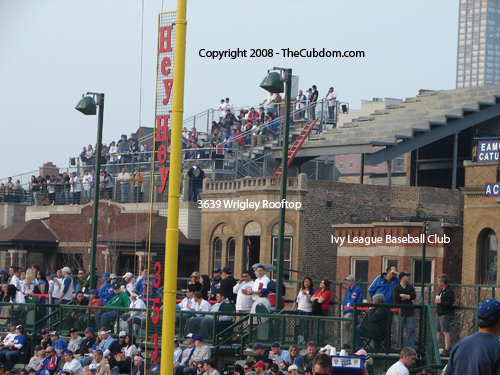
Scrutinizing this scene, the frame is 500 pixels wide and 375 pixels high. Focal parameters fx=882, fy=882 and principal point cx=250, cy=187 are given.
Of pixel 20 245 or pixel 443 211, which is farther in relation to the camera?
pixel 20 245

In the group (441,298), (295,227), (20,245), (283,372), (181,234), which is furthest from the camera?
(20,245)

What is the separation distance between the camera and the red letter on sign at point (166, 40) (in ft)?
33.8

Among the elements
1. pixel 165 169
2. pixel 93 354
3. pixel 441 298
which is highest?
pixel 165 169

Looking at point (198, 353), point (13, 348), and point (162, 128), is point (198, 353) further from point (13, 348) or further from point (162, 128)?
point (162, 128)

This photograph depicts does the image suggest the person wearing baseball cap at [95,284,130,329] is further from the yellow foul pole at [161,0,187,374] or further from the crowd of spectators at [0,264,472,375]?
the yellow foul pole at [161,0,187,374]

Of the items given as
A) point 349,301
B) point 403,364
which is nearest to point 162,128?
point 403,364

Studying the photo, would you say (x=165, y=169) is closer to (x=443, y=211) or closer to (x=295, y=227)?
(x=295, y=227)

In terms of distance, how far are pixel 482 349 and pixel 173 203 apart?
466 cm

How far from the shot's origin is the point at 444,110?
42531 millimetres

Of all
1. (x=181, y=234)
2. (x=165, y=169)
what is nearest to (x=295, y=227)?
(x=181, y=234)

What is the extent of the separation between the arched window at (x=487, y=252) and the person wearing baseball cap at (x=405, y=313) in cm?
1692

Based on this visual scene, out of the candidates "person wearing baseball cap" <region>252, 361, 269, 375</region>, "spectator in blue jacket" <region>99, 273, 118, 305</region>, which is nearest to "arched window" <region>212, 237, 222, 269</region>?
"spectator in blue jacket" <region>99, 273, 118, 305</region>

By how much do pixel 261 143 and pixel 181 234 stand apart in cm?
597

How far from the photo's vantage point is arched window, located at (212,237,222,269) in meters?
40.6
